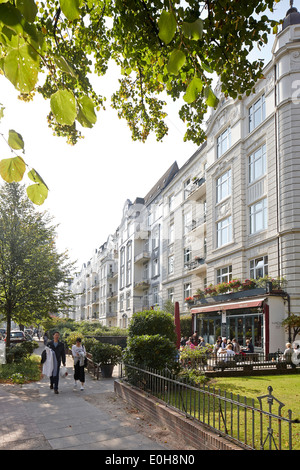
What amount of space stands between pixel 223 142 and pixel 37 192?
101 feet

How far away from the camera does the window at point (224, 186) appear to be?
30.1 meters

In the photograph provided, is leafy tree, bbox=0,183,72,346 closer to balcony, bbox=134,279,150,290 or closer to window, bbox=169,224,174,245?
window, bbox=169,224,174,245

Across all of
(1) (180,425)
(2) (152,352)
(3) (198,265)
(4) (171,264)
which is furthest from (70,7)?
(4) (171,264)

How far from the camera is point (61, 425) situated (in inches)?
319

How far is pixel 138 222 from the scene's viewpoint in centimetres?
5459

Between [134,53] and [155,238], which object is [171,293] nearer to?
[155,238]

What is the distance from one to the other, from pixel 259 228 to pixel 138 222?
2988 cm

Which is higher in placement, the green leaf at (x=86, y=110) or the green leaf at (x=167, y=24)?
the green leaf at (x=167, y=24)

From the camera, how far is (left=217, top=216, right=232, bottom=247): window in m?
29.6

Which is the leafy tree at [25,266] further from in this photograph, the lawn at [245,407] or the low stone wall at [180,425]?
the low stone wall at [180,425]

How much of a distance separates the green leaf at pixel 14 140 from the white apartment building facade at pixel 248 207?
46.5 ft

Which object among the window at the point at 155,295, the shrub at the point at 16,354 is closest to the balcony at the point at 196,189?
the window at the point at 155,295

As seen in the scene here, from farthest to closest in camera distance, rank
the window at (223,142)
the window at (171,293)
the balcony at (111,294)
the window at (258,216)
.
Result: the balcony at (111,294), the window at (171,293), the window at (223,142), the window at (258,216)

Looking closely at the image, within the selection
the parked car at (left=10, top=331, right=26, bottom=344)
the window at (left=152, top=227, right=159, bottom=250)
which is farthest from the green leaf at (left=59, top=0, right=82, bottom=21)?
the window at (left=152, top=227, right=159, bottom=250)
